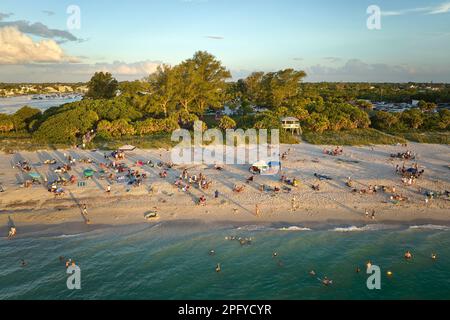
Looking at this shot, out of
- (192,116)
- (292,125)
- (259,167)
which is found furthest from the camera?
(192,116)

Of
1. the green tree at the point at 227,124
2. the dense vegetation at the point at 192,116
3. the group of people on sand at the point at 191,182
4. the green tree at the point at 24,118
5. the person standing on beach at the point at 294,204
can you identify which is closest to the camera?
the person standing on beach at the point at 294,204

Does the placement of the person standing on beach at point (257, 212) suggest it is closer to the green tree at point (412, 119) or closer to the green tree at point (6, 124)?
the green tree at point (412, 119)

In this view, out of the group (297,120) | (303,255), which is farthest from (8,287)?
(297,120)

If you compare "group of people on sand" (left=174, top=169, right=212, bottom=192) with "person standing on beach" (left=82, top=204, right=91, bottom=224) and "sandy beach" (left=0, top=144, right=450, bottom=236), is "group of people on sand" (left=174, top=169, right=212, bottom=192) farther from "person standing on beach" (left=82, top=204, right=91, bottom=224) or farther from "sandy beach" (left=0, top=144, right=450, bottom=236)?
"person standing on beach" (left=82, top=204, right=91, bottom=224)

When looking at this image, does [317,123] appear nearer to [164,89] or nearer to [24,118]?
[164,89]

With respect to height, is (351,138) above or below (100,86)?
below

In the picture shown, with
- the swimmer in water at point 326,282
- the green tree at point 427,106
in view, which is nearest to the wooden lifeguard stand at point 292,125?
the swimmer in water at point 326,282

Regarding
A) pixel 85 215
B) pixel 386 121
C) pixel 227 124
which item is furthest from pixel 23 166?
pixel 386 121
